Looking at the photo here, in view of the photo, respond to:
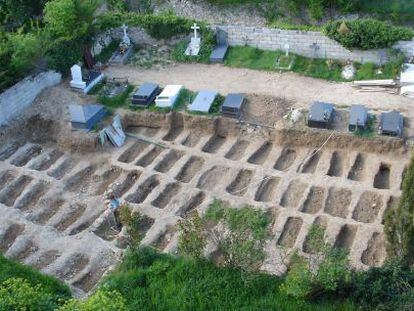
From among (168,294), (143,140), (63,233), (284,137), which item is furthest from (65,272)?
(284,137)

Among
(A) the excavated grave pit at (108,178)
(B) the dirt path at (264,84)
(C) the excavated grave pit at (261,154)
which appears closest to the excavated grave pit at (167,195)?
(A) the excavated grave pit at (108,178)

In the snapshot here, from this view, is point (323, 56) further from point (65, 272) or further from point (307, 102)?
point (65, 272)

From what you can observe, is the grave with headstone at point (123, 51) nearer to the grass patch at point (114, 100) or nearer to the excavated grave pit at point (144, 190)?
the grass patch at point (114, 100)

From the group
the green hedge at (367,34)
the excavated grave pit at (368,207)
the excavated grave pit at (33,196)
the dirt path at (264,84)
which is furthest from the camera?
the green hedge at (367,34)

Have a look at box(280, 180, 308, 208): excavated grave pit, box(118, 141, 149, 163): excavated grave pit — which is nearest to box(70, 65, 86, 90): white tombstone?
box(118, 141, 149, 163): excavated grave pit

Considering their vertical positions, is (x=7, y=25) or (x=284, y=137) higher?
(x=7, y=25)

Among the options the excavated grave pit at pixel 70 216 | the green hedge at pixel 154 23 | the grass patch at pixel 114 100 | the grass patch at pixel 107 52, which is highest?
the green hedge at pixel 154 23
